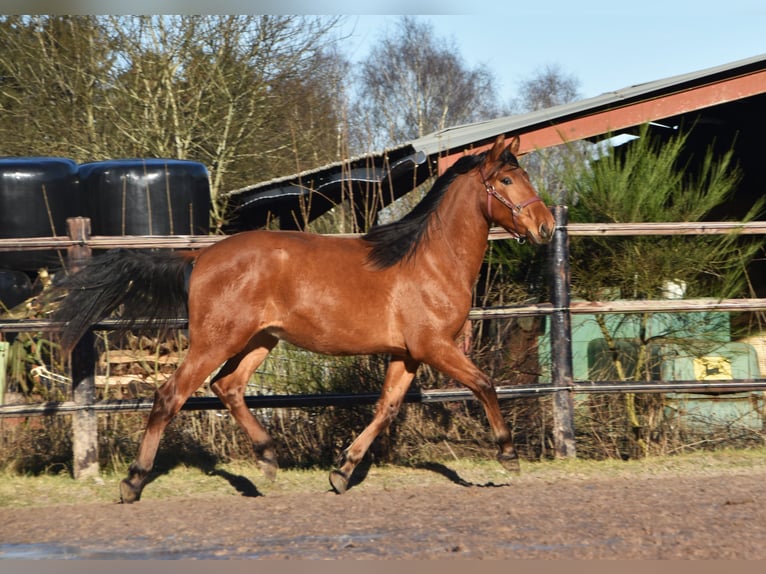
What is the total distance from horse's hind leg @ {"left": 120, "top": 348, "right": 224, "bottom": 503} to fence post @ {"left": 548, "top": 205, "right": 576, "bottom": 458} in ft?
8.00

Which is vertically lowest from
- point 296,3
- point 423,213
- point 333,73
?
point 423,213

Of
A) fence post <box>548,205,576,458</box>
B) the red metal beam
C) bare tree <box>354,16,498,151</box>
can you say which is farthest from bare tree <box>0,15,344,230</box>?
bare tree <box>354,16,498,151</box>

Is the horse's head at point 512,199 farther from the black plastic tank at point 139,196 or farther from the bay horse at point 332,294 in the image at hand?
the black plastic tank at point 139,196

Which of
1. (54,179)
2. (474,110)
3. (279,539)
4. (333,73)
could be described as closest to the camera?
(279,539)

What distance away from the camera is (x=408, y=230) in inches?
238

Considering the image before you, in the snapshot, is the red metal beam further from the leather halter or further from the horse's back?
the horse's back

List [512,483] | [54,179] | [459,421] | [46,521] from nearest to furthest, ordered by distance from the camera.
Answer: [46,521], [512,483], [459,421], [54,179]

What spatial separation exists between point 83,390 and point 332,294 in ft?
6.27

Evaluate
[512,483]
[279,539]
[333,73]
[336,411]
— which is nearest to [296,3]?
[336,411]

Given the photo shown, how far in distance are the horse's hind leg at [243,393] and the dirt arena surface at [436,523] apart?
29 centimetres

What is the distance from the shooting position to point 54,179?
9609 mm

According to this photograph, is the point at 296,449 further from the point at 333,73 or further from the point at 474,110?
the point at 474,110

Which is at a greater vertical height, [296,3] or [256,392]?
[296,3]

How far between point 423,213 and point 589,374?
2.22 metres
